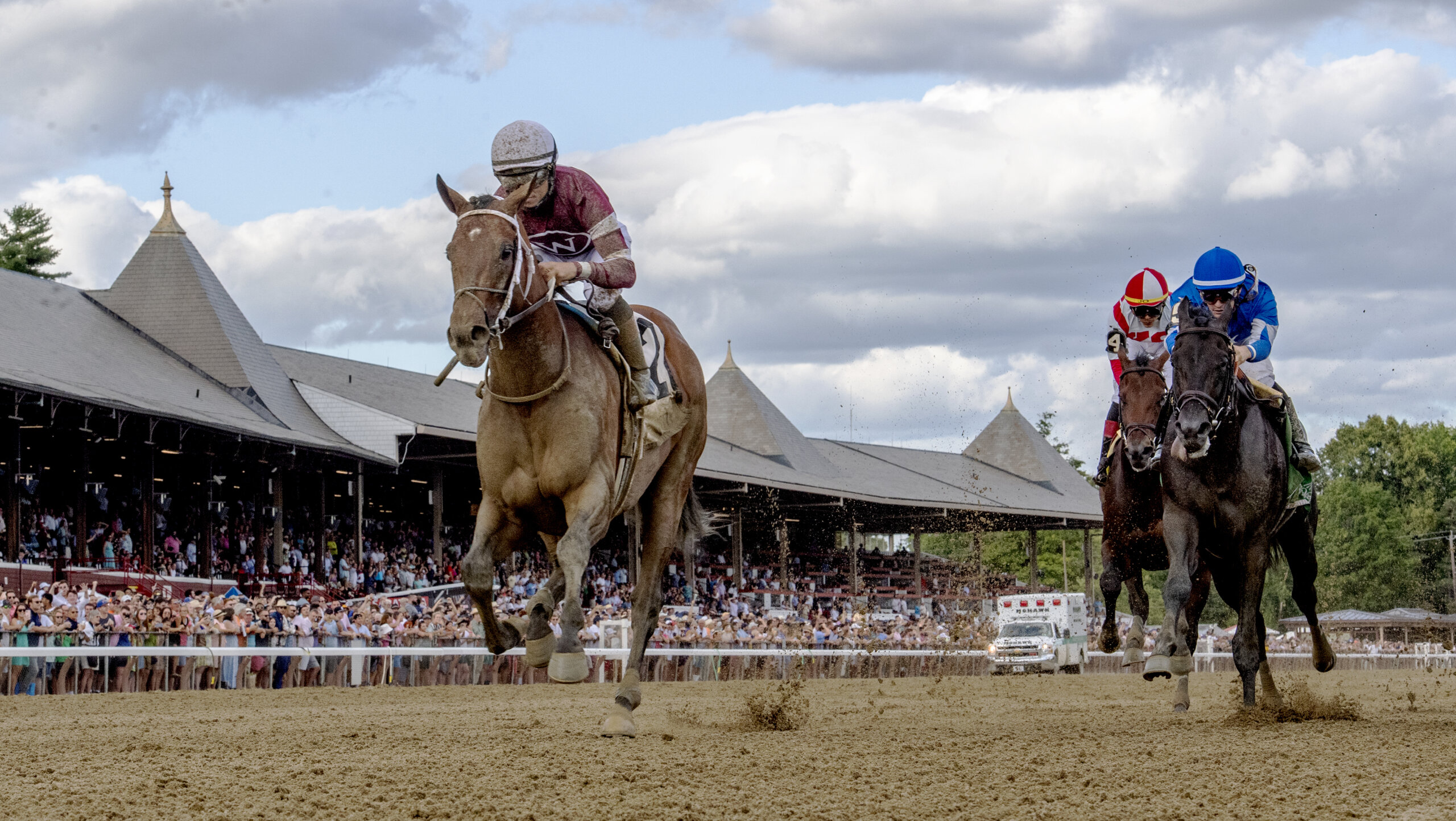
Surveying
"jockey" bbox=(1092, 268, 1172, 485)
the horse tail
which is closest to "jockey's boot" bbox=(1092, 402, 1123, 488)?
"jockey" bbox=(1092, 268, 1172, 485)

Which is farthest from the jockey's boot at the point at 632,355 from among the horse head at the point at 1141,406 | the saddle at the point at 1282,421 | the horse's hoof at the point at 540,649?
the saddle at the point at 1282,421

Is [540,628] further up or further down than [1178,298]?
further down

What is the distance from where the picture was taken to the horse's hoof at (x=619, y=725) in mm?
8062

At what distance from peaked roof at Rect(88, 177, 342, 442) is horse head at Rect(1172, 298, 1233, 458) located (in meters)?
21.4

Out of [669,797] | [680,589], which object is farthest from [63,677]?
[680,589]

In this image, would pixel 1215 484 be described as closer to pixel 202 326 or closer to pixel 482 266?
pixel 482 266

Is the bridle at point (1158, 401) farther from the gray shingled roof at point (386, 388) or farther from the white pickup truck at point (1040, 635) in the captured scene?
the white pickup truck at point (1040, 635)

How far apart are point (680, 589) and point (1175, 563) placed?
2491 centimetres

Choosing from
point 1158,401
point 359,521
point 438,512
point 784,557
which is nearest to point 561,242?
point 1158,401

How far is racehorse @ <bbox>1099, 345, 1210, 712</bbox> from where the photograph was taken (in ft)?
31.7

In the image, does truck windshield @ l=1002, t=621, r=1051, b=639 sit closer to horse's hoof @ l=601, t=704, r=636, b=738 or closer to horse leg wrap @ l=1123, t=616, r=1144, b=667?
horse leg wrap @ l=1123, t=616, r=1144, b=667

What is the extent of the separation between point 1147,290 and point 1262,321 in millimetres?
916

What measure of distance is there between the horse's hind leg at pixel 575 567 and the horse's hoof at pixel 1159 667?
11.4 feet

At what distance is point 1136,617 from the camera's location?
11016 millimetres
